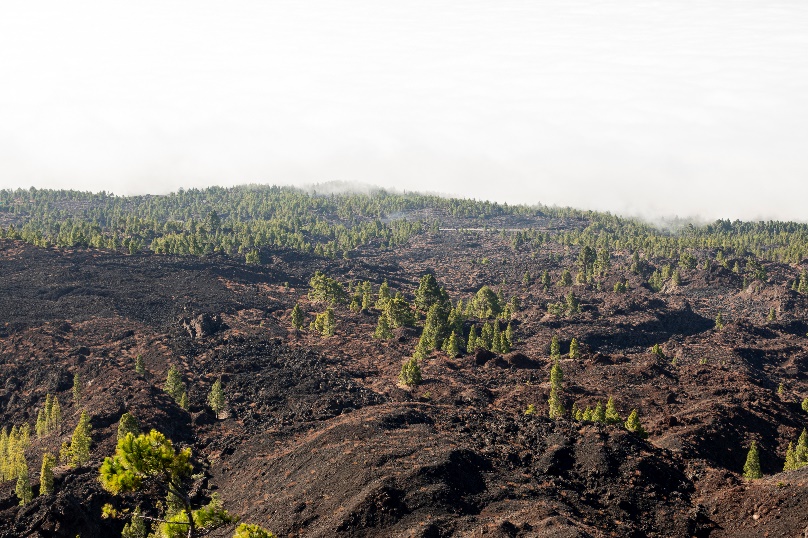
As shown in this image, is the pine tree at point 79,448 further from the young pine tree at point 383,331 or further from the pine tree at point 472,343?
the pine tree at point 472,343

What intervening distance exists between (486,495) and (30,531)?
3869 cm

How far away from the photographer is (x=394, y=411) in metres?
80.1

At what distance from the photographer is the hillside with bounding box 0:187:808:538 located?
180 ft

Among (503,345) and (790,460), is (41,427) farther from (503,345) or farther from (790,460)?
(790,460)

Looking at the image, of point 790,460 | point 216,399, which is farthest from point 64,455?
point 790,460

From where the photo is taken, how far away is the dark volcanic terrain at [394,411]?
178 ft

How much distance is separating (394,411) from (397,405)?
19.6ft

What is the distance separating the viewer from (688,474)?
208 feet

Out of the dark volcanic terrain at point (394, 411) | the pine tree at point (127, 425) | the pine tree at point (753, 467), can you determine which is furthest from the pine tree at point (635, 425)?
the pine tree at point (127, 425)

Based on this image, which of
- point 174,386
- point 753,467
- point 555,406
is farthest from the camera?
point 174,386

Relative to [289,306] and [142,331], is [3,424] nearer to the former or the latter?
[142,331]

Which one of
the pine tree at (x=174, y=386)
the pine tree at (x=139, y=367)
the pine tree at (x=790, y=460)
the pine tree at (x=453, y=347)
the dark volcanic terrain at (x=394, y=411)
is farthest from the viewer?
the pine tree at (x=453, y=347)

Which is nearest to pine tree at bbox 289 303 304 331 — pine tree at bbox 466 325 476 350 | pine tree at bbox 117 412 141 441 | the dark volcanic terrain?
the dark volcanic terrain

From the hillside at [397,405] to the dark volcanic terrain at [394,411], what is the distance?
1.00ft
